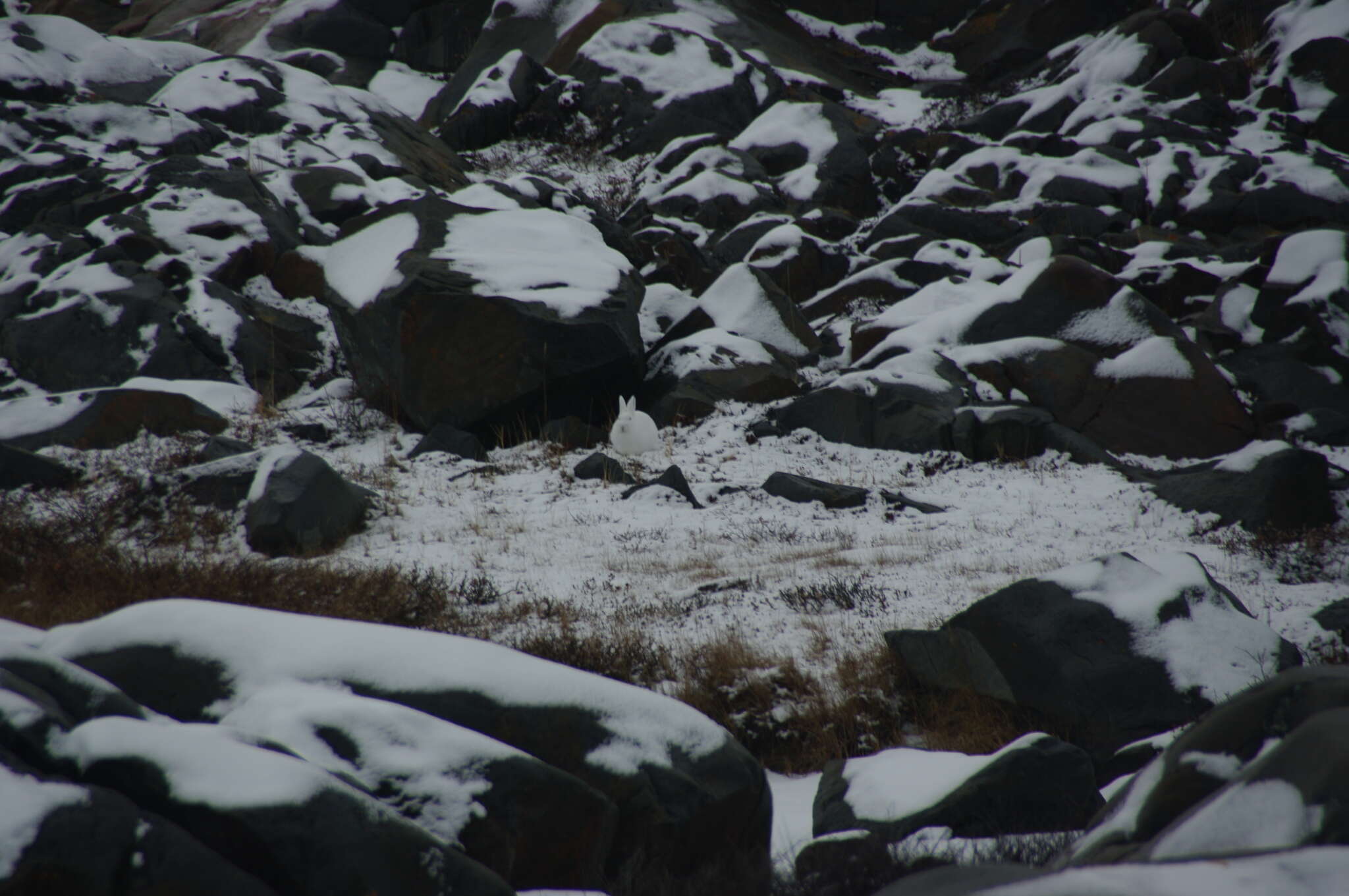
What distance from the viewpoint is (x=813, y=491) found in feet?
30.0

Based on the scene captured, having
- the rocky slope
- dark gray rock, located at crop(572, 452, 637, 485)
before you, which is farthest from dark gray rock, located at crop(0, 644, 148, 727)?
dark gray rock, located at crop(572, 452, 637, 485)

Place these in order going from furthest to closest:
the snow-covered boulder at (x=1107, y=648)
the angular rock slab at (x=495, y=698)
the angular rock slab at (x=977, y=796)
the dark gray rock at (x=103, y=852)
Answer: the snow-covered boulder at (x=1107, y=648)
the angular rock slab at (x=977, y=796)
the angular rock slab at (x=495, y=698)
the dark gray rock at (x=103, y=852)

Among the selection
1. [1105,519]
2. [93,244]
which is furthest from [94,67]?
[1105,519]

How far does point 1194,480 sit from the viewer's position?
808 cm

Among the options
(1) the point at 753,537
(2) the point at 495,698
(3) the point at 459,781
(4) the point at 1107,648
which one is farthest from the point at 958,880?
(1) the point at 753,537

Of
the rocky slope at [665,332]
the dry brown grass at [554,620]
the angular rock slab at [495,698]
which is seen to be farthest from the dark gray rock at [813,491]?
the angular rock slab at [495,698]

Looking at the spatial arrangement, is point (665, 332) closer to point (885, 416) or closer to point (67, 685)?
point (885, 416)

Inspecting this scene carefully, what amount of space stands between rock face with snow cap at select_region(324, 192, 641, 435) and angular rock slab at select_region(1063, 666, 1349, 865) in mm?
9434

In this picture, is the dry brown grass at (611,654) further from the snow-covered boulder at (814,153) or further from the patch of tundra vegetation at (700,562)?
the snow-covered boulder at (814,153)

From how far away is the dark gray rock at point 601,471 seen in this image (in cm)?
977

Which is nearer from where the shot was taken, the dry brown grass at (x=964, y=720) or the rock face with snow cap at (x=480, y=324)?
the dry brown grass at (x=964, y=720)

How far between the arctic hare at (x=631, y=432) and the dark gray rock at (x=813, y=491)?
200cm

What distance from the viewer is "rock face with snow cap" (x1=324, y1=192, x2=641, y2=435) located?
10.8m

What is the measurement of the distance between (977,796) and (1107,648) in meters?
1.80
